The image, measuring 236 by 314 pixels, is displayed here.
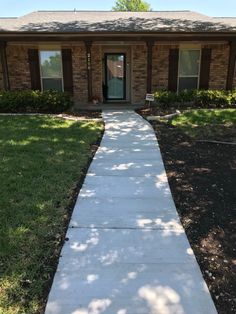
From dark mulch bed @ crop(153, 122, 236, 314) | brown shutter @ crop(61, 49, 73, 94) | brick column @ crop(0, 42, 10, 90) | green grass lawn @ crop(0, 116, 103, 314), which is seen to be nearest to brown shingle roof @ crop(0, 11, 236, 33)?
brick column @ crop(0, 42, 10, 90)

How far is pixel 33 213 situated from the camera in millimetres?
4324

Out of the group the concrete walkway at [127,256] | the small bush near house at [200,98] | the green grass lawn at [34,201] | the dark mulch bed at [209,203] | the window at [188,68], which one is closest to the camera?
the concrete walkway at [127,256]

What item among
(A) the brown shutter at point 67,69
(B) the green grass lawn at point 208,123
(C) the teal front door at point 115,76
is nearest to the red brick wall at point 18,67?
(A) the brown shutter at point 67,69

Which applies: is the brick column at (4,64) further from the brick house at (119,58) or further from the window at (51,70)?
the window at (51,70)

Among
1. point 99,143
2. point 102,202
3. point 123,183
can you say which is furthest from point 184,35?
point 102,202

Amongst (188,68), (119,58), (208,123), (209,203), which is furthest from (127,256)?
(119,58)

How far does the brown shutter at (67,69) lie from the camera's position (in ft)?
43.0

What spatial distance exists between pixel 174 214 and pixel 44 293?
1981 mm

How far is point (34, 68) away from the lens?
1316cm

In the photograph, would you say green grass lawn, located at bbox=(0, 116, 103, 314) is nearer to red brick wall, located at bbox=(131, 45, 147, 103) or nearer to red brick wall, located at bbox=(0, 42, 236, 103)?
red brick wall, located at bbox=(0, 42, 236, 103)

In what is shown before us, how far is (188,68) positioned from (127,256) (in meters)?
11.3

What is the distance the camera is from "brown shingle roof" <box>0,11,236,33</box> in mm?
12008

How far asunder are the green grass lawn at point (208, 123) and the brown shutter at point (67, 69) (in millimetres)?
4940

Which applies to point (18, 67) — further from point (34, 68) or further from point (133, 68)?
point (133, 68)
